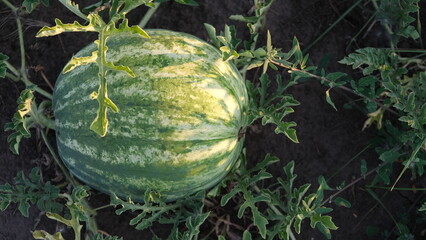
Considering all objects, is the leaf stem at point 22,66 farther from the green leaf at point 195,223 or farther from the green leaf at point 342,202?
the green leaf at point 342,202

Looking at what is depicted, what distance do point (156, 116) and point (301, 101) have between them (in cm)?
126

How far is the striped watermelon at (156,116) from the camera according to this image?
1933mm

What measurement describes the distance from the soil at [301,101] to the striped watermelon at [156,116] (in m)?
0.76

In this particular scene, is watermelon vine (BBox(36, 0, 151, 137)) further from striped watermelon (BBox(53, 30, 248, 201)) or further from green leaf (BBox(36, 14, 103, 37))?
striped watermelon (BBox(53, 30, 248, 201))

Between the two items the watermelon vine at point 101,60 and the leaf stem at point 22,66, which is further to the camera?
the leaf stem at point 22,66

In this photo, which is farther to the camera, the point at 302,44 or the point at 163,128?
the point at 302,44

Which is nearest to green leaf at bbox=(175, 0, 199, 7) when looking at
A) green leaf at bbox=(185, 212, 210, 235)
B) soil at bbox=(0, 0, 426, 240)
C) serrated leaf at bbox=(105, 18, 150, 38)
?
soil at bbox=(0, 0, 426, 240)

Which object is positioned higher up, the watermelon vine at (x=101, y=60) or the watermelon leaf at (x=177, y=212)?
the watermelon vine at (x=101, y=60)

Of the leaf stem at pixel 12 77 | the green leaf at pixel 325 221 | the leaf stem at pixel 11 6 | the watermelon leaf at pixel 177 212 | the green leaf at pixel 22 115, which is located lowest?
the watermelon leaf at pixel 177 212

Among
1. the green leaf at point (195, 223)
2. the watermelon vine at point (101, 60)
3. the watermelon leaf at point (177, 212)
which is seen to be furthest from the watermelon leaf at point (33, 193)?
the watermelon vine at point (101, 60)

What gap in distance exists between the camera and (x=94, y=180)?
84.6 inches

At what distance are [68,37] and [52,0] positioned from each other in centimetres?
24

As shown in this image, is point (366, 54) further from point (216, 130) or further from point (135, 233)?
point (135, 233)

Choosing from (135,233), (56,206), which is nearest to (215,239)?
(135,233)
